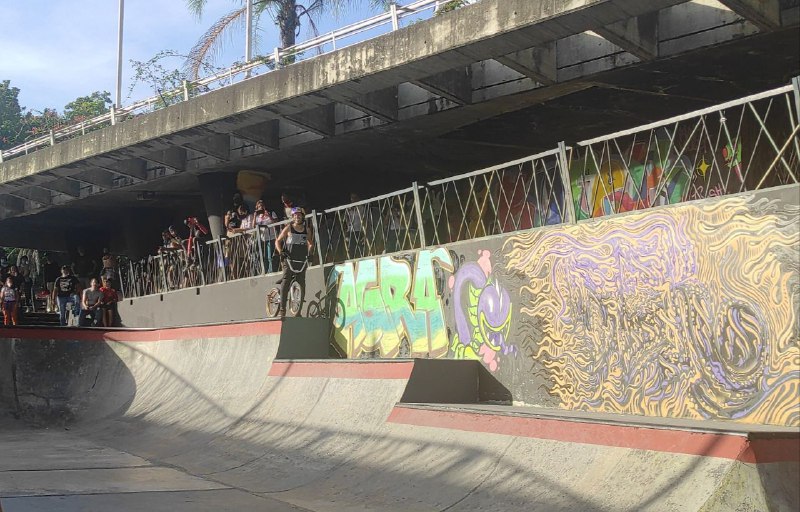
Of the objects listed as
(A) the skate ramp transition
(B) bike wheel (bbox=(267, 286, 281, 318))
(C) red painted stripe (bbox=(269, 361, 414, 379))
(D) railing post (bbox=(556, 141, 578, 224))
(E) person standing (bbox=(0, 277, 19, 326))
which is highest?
(D) railing post (bbox=(556, 141, 578, 224))

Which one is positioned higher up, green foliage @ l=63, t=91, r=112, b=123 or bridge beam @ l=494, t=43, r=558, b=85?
green foliage @ l=63, t=91, r=112, b=123

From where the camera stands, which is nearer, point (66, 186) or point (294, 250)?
point (294, 250)

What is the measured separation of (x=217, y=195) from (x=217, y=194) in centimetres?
3

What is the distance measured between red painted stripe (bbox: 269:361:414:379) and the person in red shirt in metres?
10.2

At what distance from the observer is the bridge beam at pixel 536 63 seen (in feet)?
46.1

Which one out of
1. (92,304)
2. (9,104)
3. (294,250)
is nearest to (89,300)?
(92,304)

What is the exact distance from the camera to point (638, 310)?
400 inches

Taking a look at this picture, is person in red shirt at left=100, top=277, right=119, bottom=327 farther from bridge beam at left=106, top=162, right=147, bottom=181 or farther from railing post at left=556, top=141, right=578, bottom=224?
railing post at left=556, top=141, right=578, bottom=224

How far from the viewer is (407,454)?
1068cm

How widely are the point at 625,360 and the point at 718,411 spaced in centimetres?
140

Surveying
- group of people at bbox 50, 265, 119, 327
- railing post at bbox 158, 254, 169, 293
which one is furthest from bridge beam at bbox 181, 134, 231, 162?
group of people at bbox 50, 265, 119, 327

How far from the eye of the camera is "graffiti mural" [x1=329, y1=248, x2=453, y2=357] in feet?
45.3

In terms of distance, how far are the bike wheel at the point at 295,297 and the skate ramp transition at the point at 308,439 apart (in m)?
0.93

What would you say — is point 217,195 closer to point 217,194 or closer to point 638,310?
point 217,194
